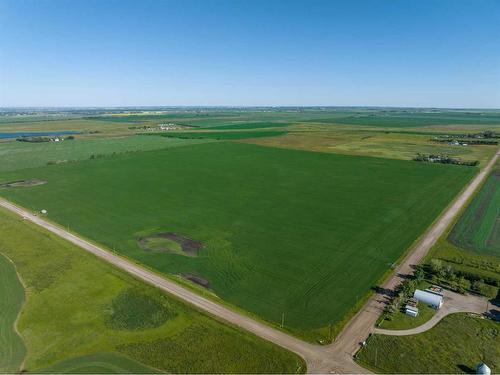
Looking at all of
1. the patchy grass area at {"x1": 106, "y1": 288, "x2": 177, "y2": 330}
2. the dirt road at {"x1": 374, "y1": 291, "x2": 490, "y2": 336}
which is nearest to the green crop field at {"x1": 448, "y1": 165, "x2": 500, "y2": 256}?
the dirt road at {"x1": 374, "y1": 291, "x2": 490, "y2": 336}

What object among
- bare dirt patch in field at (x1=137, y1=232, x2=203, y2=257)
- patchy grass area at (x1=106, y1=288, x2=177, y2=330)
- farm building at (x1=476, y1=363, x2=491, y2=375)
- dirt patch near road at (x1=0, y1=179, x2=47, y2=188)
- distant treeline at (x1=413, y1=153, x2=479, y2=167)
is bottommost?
patchy grass area at (x1=106, y1=288, x2=177, y2=330)

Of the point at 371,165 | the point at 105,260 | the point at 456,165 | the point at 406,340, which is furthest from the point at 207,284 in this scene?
the point at 456,165

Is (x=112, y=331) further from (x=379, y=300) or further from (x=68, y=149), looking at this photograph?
(x=68, y=149)

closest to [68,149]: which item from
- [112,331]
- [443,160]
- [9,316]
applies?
[9,316]

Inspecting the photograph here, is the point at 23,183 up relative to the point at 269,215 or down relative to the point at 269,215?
up

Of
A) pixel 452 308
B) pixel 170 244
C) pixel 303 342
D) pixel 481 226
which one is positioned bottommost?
pixel 303 342

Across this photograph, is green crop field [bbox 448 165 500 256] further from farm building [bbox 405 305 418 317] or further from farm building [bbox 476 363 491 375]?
farm building [bbox 476 363 491 375]
